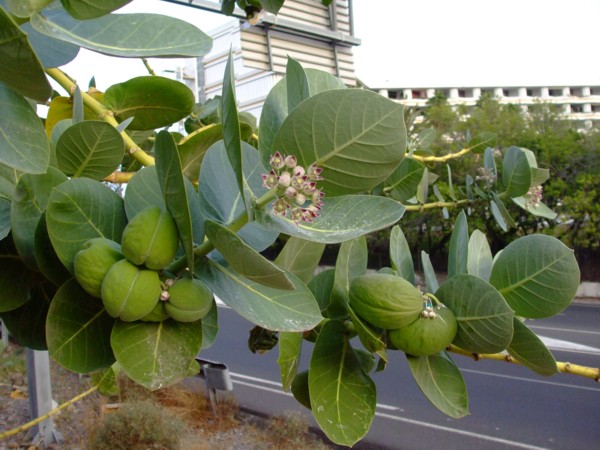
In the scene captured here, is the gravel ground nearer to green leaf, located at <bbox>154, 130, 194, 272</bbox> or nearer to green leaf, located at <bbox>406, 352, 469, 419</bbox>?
green leaf, located at <bbox>406, 352, 469, 419</bbox>

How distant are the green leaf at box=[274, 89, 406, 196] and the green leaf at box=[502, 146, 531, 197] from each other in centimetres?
99

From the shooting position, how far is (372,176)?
573 mm

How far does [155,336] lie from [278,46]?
2.79 metres

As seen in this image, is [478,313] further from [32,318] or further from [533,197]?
[533,197]

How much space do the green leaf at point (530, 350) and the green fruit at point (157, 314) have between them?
1.47ft

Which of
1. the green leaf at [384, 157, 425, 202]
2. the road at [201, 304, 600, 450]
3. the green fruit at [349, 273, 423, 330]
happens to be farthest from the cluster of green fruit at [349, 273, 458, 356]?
the road at [201, 304, 600, 450]

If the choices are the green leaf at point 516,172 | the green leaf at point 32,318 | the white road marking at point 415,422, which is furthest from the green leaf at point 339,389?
the white road marking at point 415,422

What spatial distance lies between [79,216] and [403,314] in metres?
0.39

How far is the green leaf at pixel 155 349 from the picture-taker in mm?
578

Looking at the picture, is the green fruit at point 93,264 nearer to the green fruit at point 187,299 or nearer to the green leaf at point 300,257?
the green fruit at point 187,299

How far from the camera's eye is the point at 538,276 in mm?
801

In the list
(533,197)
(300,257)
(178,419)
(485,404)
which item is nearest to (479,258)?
(300,257)

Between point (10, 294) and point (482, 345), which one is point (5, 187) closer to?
point (10, 294)

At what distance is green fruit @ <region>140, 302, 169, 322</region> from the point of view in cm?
58
